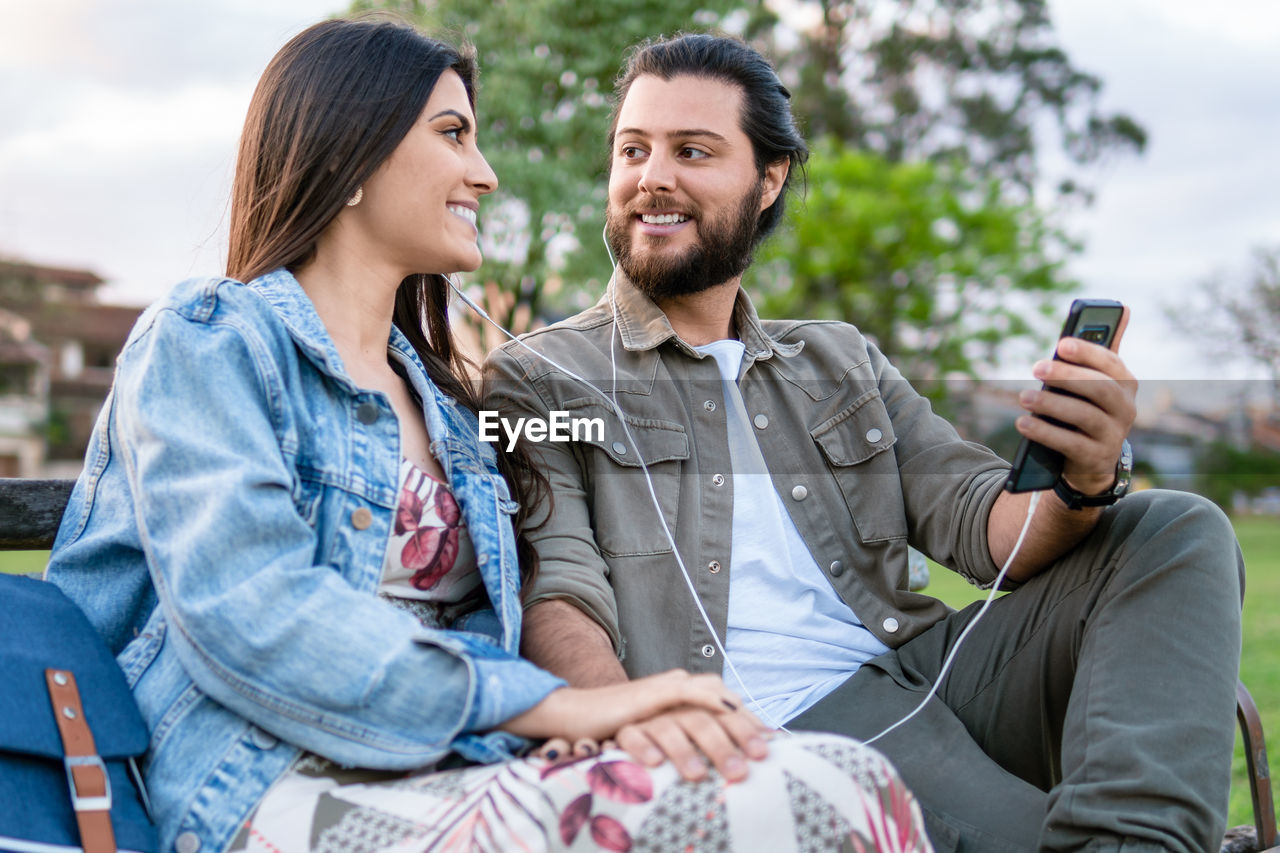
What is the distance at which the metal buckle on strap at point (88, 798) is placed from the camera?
1.59 meters

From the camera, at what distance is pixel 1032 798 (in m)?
2.29

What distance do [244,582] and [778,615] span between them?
138 centimetres

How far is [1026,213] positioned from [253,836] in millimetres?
25264

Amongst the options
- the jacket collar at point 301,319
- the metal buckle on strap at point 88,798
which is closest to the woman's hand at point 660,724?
the metal buckle on strap at point 88,798

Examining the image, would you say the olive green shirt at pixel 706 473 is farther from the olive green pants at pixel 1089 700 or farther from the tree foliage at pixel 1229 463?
the tree foliage at pixel 1229 463

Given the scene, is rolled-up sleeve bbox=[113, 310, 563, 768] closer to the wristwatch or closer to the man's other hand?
the man's other hand

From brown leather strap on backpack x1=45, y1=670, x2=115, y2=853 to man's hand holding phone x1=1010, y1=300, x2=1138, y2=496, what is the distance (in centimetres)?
169

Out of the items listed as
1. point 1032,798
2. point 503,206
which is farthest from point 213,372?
point 503,206

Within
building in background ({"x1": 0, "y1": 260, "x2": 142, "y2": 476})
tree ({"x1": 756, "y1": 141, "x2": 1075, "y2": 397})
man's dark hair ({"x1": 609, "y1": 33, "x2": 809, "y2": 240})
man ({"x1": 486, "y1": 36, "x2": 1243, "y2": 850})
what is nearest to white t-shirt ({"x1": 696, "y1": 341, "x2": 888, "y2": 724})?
man ({"x1": 486, "y1": 36, "x2": 1243, "y2": 850})

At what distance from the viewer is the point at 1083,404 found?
2.18 meters

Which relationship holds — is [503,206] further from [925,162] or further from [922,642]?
[922,642]

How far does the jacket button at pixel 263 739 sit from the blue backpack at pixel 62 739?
0.17 meters

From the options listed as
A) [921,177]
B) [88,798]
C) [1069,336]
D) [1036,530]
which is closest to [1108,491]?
[1036,530]

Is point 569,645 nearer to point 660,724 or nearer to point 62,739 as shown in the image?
point 660,724
